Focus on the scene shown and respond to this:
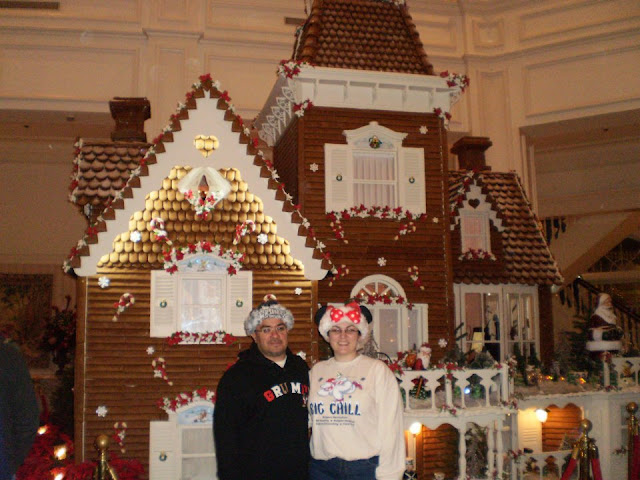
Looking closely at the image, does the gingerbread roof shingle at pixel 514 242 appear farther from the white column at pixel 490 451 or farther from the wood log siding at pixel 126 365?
the wood log siding at pixel 126 365

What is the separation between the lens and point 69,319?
48.9ft

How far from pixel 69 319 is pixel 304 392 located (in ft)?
37.0

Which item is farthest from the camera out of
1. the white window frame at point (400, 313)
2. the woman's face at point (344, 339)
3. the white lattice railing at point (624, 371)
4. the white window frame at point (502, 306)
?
the white window frame at point (502, 306)

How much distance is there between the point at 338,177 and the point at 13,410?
26.2 feet

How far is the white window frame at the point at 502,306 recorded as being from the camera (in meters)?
13.2

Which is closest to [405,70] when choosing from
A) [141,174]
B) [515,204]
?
[515,204]

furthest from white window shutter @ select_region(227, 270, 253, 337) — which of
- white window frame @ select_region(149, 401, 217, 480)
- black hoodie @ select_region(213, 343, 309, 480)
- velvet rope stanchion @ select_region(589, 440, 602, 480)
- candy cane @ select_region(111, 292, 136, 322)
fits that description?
velvet rope stanchion @ select_region(589, 440, 602, 480)

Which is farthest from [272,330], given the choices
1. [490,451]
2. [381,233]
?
[381,233]

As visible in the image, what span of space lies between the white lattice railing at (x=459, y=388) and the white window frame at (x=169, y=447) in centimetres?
320

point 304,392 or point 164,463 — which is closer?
point 304,392

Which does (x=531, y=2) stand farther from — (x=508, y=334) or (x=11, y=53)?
(x=11, y=53)

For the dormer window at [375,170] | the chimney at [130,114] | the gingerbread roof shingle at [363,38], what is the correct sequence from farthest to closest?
the chimney at [130,114] < the gingerbread roof shingle at [363,38] < the dormer window at [375,170]

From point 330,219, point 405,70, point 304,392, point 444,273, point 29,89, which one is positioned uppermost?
point 29,89

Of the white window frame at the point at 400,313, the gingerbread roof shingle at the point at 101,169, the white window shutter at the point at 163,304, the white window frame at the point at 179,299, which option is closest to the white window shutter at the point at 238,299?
the white window frame at the point at 179,299
